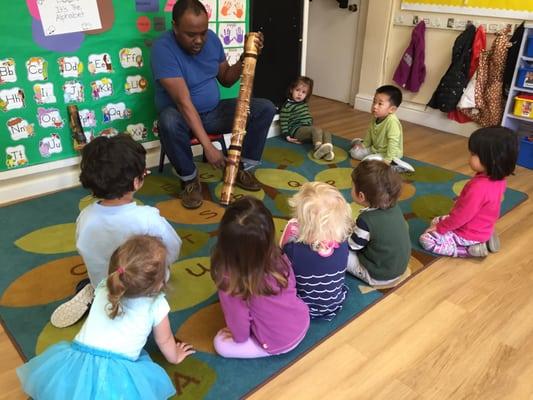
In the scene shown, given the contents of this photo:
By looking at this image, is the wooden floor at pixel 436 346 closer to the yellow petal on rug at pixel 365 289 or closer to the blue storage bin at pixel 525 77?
the yellow petal on rug at pixel 365 289

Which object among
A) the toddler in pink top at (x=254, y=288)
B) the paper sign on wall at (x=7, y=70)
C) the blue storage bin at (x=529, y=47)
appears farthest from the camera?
the blue storage bin at (x=529, y=47)

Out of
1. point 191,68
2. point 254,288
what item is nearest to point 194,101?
point 191,68

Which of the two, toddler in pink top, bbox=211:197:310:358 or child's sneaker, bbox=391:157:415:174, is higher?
toddler in pink top, bbox=211:197:310:358

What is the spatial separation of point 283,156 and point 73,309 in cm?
180

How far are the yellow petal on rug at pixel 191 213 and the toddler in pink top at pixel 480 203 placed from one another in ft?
3.24

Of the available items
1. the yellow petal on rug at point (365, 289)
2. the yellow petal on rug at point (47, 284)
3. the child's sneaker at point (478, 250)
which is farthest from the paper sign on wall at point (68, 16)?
the child's sneaker at point (478, 250)

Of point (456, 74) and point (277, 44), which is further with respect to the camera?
point (456, 74)

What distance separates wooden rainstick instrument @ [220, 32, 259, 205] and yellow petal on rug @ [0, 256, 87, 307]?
80 centimetres

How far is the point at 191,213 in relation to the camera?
2.23 metres

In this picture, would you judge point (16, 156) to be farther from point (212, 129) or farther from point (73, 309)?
point (73, 309)

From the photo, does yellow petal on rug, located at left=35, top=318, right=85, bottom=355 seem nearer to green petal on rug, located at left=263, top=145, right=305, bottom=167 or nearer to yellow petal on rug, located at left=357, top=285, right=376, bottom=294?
yellow petal on rug, located at left=357, top=285, right=376, bottom=294

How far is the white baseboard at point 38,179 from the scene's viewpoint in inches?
89.8

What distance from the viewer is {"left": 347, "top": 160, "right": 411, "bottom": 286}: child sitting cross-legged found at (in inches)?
61.8

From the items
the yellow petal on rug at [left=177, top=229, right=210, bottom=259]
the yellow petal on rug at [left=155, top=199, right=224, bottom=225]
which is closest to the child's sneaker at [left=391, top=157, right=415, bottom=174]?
the yellow petal on rug at [left=155, top=199, right=224, bottom=225]
